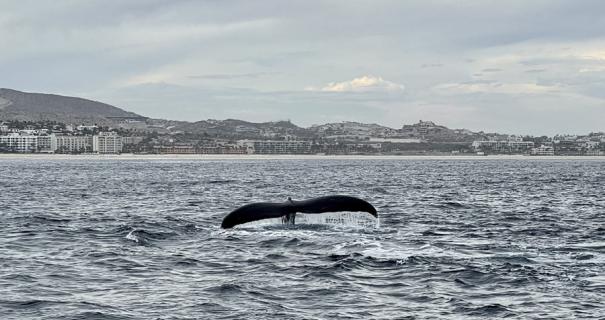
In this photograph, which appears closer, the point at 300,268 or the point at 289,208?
the point at 300,268

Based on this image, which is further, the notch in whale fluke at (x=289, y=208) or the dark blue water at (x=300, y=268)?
the notch in whale fluke at (x=289, y=208)

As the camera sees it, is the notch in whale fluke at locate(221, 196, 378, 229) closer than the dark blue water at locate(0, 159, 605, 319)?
No

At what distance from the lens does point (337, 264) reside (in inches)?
911

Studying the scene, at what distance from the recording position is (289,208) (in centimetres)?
2877

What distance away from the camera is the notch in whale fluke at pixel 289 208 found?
2808 centimetres

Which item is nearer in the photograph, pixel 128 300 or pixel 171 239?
pixel 128 300

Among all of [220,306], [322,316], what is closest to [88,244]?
[220,306]

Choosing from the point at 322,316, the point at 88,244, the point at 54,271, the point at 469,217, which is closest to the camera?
the point at 322,316

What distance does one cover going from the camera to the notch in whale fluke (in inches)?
1105

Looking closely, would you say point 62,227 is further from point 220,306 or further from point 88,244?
point 220,306

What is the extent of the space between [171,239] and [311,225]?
540 centimetres

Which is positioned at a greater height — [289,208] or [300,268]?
[289,208]

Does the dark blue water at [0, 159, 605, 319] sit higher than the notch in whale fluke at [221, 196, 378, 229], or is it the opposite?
the notch in whale fluke at [221, 196, 378, 229]

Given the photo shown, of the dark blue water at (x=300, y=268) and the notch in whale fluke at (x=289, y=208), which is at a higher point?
the notch in whale fluke at (x=289, y=208)
